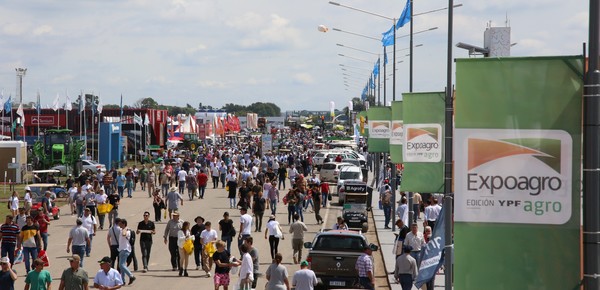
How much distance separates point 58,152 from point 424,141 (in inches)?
1752

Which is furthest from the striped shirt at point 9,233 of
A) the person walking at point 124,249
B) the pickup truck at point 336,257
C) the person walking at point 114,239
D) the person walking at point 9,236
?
the pickup truck at point 336,257

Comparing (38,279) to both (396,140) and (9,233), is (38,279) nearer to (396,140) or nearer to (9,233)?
(9,233)

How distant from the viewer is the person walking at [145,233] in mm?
23922

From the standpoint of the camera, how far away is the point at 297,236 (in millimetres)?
26359

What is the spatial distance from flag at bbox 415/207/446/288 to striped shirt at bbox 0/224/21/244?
10.5m

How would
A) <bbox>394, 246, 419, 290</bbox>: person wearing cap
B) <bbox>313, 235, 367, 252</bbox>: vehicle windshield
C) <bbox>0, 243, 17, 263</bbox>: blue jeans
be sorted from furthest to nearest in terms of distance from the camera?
1. <bbox>0, 243, 17, 263</bbox>: blue jeans
2. <bbox>313, 235, 367, 252</bbox>: vehicle windshield
3. <bbox>394, 246, 419, 290</bbox>: person wearing cap

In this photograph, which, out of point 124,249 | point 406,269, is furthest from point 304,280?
point 124,249

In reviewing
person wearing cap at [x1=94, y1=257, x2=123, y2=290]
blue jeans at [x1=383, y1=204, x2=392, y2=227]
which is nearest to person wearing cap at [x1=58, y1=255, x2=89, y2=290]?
person wearing cap at [x1=94, y1=257, x2=123, y2=290]

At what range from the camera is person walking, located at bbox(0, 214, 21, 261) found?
23375 mm

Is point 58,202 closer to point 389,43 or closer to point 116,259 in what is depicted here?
point 389,43

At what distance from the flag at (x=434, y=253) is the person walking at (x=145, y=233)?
858 centimetres

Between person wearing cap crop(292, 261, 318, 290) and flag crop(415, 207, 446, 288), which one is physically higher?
flag crop(415, 207, 446, 288)

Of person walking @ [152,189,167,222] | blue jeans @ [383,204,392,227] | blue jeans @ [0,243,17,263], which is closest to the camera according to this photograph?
blue jeans @ [0,243,17,263]

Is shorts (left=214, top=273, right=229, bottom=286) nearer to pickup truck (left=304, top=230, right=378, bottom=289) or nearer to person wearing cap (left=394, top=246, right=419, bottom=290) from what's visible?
pickup truck (left=304, top=230, right=378, bottom=289)
